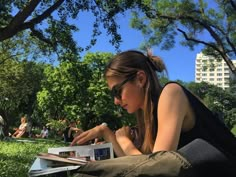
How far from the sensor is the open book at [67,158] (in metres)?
2.15

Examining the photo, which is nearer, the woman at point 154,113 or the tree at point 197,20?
the woman at point 154,113

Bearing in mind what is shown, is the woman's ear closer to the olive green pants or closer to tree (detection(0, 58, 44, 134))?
the olive green pants

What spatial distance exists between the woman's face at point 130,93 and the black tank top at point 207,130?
276mm

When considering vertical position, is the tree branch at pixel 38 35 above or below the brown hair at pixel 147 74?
above

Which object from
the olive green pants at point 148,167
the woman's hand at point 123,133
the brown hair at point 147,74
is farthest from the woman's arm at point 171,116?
the woman's hand at point 123,133

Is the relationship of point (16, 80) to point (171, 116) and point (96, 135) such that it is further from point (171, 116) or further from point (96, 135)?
point (171, 116)

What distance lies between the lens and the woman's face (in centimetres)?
237

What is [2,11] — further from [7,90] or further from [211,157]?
[7,90]

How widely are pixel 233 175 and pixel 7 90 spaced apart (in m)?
36.9

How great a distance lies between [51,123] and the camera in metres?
38.0

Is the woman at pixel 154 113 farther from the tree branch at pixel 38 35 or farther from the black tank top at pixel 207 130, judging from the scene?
the tree branch at pixel 38 35

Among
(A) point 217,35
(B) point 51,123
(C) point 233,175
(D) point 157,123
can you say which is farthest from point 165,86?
(B) point 51,123

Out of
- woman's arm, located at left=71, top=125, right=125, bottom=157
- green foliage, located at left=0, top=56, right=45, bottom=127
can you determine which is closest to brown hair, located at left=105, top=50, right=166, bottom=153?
woman's arm, located at left=71, top=125, right=125, bottom=157

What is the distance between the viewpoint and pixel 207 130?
2.09 meters
